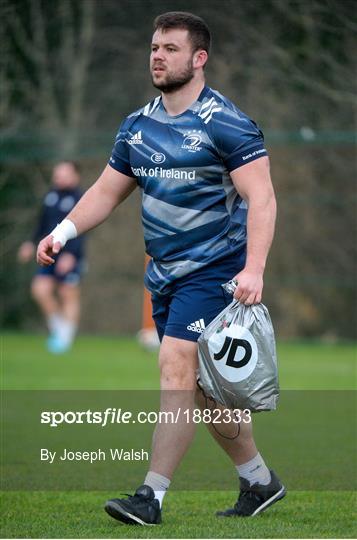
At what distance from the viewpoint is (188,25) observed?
16.3 feet

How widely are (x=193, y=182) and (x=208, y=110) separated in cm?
29

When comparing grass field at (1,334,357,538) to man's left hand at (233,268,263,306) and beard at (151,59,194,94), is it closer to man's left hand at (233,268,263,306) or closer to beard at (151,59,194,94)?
man's left hand at (233,268,263,306)

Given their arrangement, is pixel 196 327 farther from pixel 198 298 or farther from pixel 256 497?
pixel 256 497

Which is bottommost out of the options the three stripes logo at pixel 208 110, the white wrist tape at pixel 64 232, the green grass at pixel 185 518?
the green grass at pixel 185 518

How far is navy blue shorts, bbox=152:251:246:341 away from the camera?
16.1 ft

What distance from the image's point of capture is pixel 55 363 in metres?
12.5

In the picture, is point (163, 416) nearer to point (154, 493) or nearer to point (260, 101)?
point (154, 493)

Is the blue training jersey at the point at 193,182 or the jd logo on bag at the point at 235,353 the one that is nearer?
the jd logo on bag at the point at 235,353

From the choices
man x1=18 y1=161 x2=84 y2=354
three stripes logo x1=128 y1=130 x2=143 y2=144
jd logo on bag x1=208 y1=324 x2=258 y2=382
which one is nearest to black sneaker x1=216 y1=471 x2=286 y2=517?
jd logo on bag x1=208 y1=324 x2=258 y2=382

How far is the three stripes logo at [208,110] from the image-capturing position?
4.93 metres

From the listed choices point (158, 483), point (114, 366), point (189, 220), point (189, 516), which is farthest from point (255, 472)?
point (114, 366)

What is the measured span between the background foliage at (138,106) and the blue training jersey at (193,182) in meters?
7.69

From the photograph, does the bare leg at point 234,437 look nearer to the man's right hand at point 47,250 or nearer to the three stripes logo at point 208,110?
the man's right hand at point 47,250

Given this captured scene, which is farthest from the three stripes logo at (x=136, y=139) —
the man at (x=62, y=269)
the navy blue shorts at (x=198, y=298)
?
the man at (x=62, y=269)
